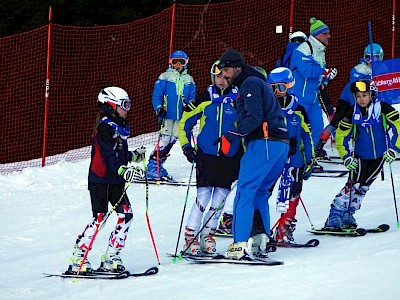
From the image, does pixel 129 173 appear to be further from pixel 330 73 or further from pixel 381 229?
pixel 330 73

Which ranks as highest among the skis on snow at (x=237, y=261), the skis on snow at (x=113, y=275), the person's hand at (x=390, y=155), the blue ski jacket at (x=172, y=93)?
the blue ski jacket at (x=172, y=93)

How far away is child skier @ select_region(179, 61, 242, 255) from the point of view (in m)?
9.85

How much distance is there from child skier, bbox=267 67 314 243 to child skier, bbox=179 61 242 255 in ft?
1.45

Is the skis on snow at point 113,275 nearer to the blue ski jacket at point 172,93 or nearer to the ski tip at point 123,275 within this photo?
the ski tip at point 123,275

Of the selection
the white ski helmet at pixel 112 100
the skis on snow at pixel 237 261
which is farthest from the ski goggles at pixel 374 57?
the white ski helmet at pixel 112 100

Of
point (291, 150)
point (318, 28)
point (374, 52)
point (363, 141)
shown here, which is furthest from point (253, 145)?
point (374, 52)

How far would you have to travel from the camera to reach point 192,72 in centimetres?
1941

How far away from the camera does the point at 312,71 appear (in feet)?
44.9

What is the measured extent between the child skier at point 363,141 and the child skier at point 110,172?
223cm

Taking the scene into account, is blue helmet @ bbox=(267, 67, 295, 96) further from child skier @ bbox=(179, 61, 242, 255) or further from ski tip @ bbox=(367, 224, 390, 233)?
ski tip @ bbox=(367, 224, 390, 233)

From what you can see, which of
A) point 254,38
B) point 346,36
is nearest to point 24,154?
point 254,38

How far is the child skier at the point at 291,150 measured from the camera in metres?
9.93

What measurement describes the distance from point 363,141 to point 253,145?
178 centimetres

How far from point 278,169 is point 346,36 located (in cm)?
1121
